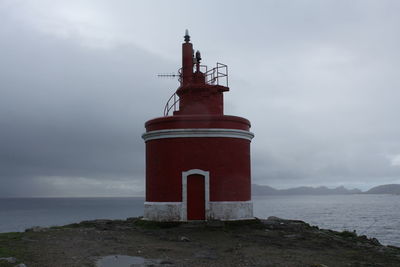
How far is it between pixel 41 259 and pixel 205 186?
8.21 m

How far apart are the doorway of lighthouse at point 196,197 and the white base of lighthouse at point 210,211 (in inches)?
8.8

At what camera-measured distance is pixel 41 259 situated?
32.7 ft

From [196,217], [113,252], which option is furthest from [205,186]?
[113,252]

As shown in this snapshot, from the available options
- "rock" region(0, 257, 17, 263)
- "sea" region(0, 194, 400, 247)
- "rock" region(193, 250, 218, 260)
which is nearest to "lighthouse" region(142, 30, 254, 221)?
"rock" region(193, 250, 218, 260)

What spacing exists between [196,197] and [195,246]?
4.72 metres

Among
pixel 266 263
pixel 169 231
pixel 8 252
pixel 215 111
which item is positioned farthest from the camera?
pixel 215 111

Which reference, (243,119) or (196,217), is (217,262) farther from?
(243,119)

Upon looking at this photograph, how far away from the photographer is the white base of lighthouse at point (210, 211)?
16.9 metres

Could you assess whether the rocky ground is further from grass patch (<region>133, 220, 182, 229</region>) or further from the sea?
the sea

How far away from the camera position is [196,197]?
17.1m

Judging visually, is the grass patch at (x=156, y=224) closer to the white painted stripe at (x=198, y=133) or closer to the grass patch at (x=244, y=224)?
the grass patch at (x=244, y=224)

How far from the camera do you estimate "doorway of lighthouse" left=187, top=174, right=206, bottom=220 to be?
17.0 m

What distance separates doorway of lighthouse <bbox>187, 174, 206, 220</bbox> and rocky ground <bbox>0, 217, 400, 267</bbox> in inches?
24.4

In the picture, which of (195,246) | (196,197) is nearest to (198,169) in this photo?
(196,197)
